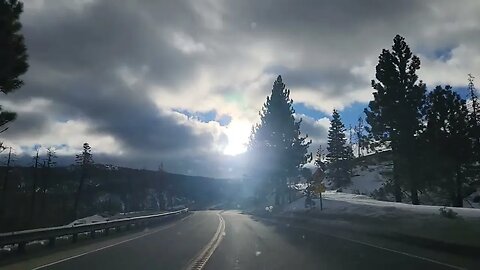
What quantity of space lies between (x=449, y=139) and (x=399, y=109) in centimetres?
552

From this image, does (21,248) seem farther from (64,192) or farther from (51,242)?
(64,192)

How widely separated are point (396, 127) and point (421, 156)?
9.84 ft

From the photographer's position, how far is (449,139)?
3956 centimetres

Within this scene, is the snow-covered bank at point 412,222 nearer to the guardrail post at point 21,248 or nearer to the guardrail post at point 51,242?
the guardrail post at point 51,242

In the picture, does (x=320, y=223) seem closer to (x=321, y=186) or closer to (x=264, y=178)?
(x=321, y=186)

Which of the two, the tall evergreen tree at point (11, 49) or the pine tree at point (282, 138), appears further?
the pine tree at point (282, 138)

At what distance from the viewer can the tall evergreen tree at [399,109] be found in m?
37.8

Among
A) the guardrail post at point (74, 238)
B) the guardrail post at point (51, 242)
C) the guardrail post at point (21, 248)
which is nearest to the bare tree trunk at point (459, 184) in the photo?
the guardrail post at point (74, 238)

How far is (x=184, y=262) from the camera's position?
1309cm

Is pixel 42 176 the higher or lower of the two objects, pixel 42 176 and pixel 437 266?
the higher

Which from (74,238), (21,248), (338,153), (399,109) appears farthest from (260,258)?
(338,153)

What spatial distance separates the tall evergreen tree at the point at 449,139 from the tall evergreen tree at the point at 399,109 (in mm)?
1948

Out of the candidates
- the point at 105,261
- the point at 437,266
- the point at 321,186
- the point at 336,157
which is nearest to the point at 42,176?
the point at 336,157

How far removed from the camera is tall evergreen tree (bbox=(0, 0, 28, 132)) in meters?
21.6
